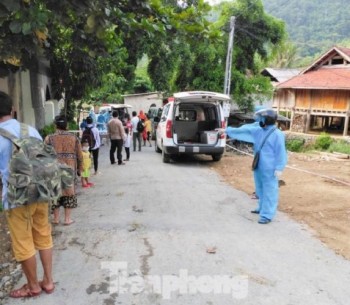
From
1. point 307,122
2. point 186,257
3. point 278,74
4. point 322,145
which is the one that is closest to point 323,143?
point 322,145

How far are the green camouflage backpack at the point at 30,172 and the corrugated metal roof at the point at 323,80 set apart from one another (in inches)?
856

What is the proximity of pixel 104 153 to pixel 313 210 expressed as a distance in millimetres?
8805

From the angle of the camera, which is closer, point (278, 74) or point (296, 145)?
point (296, 145)

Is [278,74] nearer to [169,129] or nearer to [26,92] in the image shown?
[169,129]

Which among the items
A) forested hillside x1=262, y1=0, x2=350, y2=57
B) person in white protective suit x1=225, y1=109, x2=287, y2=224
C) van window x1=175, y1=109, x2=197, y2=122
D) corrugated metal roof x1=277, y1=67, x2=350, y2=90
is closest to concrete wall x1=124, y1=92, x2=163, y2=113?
corrugated metal roof x1=277, y1=67, x2=350, y2=90

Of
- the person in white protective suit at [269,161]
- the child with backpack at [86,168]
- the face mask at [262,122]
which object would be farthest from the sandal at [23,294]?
the child with backpack at [86,168]

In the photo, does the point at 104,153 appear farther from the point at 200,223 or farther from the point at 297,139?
the point at 297,139

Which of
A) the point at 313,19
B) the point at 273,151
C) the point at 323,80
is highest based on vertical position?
the point at 313,19

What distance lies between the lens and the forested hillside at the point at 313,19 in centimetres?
6678

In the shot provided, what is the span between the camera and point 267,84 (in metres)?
21.1

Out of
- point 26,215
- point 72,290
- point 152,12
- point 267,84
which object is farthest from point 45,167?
point 267,84

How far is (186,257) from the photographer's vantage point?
4176mm

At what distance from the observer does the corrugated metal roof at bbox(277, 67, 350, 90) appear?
22.8 meters

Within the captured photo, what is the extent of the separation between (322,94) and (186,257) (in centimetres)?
2342
